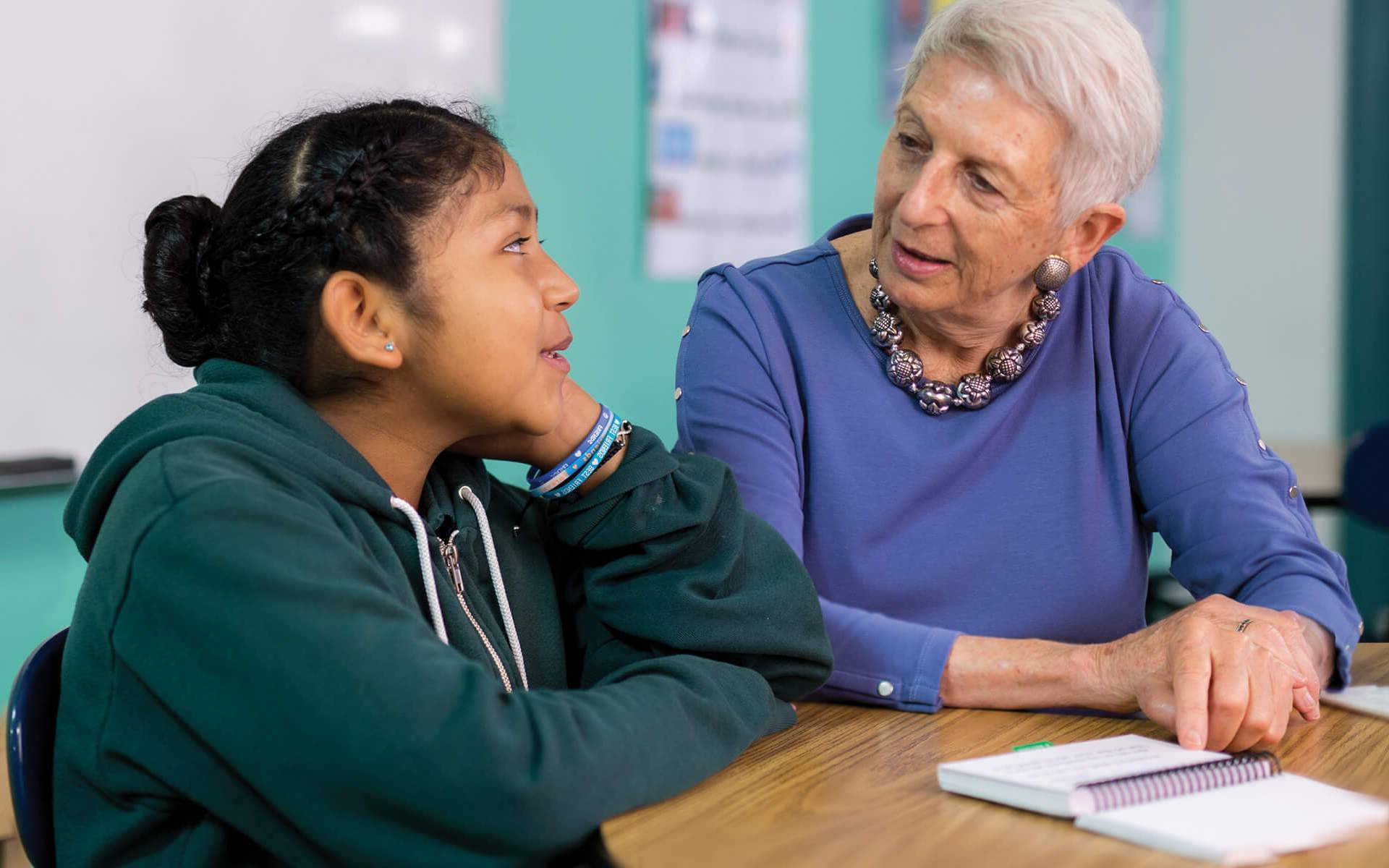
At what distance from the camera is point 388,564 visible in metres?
1.10

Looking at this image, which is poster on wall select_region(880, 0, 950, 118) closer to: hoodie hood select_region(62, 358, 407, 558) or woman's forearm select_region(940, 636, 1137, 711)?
woman's forearm select_region(940, 636, 1137, 711)

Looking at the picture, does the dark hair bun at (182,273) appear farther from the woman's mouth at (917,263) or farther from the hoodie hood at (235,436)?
the woman's mouth at (917,263)

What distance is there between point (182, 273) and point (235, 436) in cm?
27

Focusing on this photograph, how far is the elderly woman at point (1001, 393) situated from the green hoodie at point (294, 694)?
427 millimetres

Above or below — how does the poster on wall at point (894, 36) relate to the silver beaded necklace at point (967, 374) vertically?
above

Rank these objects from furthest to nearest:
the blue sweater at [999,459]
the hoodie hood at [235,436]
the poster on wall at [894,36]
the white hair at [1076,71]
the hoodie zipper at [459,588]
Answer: the poster on wall at [894,36] → the blue sweater at [999,459] → the white hair at [1076,71] → the hoodie zipper at [459,588] → the hoodie hood at [235,436]

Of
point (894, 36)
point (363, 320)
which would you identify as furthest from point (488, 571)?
point (894, 36)

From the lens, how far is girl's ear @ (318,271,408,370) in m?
1.14

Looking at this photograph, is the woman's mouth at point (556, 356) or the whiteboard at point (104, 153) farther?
the whiteboard at point (104, 153)

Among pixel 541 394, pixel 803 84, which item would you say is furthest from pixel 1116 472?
pixel 803 84

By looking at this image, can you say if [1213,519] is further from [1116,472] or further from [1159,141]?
[1159,141]

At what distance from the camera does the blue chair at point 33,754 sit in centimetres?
102

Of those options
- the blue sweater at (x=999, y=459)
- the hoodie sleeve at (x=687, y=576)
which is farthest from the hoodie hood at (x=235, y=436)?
the blue sweater at (x=999, y=459)

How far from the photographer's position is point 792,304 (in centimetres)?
163
